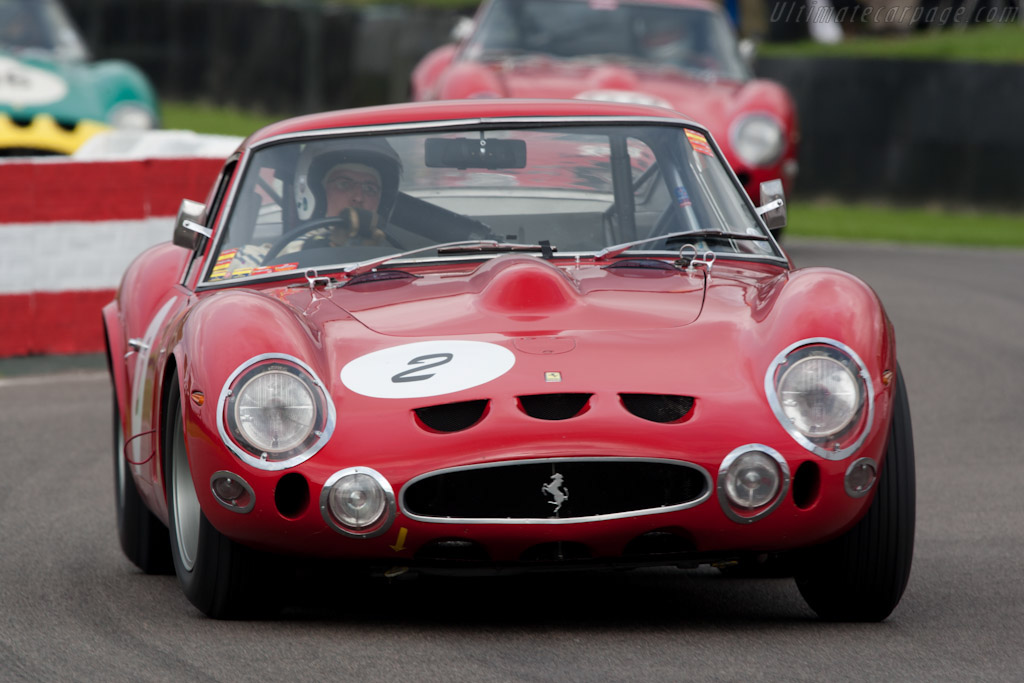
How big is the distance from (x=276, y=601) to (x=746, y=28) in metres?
21.7

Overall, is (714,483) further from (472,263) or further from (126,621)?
(126,621)

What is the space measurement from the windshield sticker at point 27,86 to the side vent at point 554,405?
838 centimetres

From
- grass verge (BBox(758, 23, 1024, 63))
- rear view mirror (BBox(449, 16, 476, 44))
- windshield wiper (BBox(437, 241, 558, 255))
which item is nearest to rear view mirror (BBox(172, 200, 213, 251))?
windshield wiper (BBox(437, 241, 558, 255))

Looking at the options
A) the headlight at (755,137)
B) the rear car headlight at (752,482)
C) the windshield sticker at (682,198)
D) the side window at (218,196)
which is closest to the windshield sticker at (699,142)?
the windshield sticker at (682,198)

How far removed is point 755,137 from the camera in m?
11.6

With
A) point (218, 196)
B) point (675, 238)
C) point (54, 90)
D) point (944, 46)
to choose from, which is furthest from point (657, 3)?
point (944, 46)

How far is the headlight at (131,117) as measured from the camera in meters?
12.2

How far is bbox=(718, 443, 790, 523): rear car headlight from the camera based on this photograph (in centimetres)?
402

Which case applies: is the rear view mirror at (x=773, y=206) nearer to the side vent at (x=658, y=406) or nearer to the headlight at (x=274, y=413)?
the side vent at (x=658, y=406)

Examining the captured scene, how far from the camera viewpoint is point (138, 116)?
12.3 m

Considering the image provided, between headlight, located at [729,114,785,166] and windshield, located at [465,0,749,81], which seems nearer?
headlight, located at [729,114,785,166]

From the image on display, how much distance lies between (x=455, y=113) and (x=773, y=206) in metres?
0.95

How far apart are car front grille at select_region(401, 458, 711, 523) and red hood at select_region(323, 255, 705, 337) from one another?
38 cm

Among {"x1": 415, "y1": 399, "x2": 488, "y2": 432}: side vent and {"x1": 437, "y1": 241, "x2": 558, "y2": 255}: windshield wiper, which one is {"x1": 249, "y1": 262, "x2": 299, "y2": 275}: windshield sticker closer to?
{"x1": 437, "y1": 241, "x2": 558, "y2": 255}: windshield wiper
